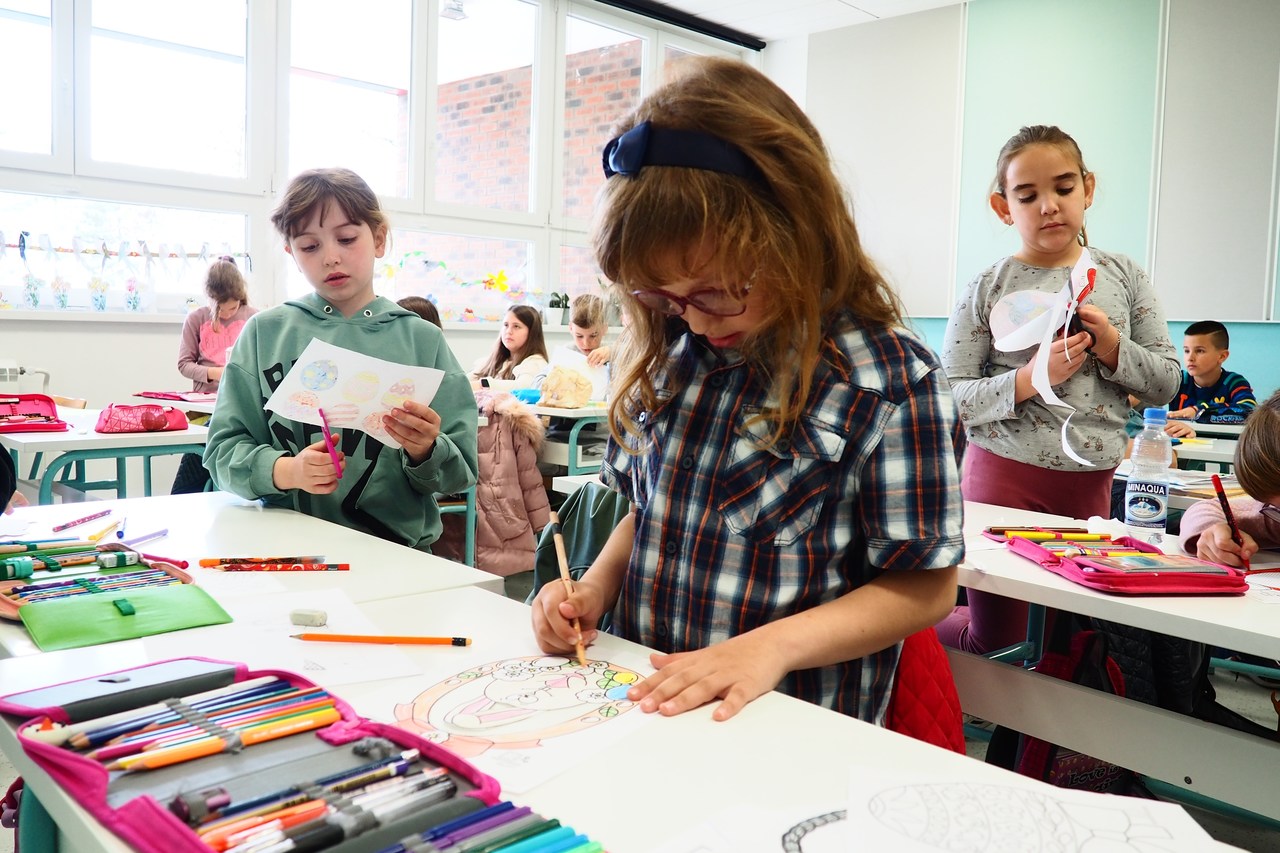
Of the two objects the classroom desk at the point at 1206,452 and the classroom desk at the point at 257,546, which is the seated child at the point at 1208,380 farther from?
the classroom desk at the point at 257,546

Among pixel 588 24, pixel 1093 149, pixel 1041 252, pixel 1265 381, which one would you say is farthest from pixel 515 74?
pixel 1041 252

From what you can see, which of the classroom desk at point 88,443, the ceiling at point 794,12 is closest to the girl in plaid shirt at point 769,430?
the classroom desk at point 88,443

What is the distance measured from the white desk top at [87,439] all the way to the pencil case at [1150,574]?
106 inches

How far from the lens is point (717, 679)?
2.89 ft

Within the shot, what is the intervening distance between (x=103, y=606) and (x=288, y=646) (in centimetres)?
27

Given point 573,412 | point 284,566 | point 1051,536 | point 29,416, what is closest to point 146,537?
point 284,566

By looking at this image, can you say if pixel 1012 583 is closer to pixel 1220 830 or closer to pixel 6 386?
pixel 1220 830

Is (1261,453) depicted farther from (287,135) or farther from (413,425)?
(287,135)

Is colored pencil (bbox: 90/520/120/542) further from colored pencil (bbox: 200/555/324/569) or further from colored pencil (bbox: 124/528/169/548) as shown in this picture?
colored pencil (bbox: 200/555/324/569)

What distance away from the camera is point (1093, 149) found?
249 inches

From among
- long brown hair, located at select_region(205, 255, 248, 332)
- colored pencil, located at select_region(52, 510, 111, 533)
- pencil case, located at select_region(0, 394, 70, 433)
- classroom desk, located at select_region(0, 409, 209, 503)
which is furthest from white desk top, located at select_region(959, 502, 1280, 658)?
long brown hair, located at select_region(205, 255, 248, 332)

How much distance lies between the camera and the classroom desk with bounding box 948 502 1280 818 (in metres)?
1.31

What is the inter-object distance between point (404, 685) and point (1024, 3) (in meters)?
7.10

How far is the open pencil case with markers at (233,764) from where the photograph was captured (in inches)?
24.7
